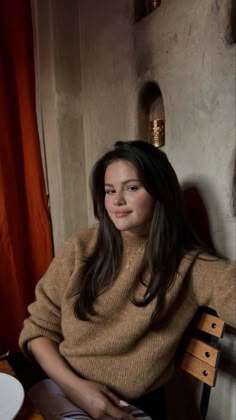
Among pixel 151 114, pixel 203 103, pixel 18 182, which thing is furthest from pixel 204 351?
pixel 18 182

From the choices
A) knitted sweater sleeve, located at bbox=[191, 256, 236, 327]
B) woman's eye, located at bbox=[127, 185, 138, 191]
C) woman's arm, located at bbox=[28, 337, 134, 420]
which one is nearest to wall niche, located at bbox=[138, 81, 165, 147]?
woman's eye, located at bbox=[127, 185, 138, 191]

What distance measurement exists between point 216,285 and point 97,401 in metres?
0.48

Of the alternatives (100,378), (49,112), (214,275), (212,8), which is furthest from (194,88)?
(100,378)

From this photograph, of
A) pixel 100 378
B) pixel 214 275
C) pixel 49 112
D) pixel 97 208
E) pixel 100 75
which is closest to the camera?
pixel 214 275

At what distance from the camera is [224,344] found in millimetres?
1068

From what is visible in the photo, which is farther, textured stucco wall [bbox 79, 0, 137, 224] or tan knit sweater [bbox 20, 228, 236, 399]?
textured stucco wall [bbox 79, 0, 137, 224]

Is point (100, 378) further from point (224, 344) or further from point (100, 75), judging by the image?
point (100, 75)

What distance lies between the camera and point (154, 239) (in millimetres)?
1024

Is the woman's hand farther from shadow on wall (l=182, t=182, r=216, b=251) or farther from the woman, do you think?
shadow on wall (l=182, t=182, r=216, b=251)

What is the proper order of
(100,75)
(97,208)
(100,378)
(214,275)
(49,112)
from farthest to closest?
(49,112), (100,75), (97,208), (100,378), (214,275)

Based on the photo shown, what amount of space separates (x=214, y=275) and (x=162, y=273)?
0.50 ft

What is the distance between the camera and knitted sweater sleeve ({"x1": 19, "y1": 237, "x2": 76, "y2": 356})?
44.7 inches

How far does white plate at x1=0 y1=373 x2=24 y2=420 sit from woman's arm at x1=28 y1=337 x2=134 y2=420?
9.3 inches

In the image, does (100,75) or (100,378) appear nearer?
(100,378)
